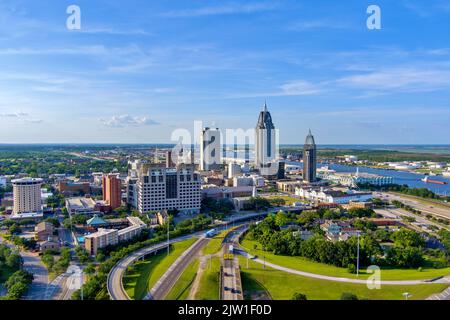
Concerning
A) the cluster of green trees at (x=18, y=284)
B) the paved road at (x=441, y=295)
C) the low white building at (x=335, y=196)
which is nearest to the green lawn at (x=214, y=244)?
the cluster of green trees at (x=18, y=284)

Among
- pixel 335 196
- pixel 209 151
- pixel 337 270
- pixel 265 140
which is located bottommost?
pixel 337 270

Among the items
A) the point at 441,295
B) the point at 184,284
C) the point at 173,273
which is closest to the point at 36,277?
the point at 173,273

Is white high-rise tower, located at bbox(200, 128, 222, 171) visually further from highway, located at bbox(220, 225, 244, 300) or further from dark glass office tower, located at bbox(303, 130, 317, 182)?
highway, located at bbox(220, 225, 244, 300)

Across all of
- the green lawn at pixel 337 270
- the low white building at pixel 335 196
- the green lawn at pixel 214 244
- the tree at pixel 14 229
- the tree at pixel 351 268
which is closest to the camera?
the green lawn at pixel 337 270

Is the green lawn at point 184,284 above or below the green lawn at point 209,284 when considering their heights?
below

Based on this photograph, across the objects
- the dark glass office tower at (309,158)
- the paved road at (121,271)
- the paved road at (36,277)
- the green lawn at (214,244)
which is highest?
the dark glass office tower at (309,158)

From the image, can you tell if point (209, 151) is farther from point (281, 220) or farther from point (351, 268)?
point (351, 268)

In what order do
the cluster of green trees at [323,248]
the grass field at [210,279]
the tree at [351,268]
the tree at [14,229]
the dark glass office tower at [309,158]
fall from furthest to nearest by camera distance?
the dark glass office tower at [309,158] → the tree at [14,229] → the cluster of green trees at [323,248] → the tree at [351,268] → the grass field at [210,279]

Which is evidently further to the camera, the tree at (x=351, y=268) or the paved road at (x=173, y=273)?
the tree at (x=351, y=268)

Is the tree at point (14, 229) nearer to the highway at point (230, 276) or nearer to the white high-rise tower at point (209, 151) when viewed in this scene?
Answer: the highway at point (230, 276)
